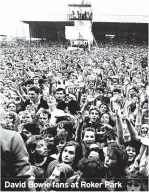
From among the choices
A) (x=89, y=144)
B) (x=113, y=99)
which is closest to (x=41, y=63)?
(x=113, y=99)

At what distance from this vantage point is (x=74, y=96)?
3150 mm

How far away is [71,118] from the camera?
103 inches

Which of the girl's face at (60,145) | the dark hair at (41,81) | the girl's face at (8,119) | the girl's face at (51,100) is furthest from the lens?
the dark hair at (41,81)

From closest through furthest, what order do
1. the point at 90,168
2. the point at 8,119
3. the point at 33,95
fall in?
the point at 90,168, the point at 8,119, the point at 33,95

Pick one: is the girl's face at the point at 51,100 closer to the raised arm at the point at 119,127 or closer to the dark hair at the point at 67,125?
the dark hair at the point at 67,125

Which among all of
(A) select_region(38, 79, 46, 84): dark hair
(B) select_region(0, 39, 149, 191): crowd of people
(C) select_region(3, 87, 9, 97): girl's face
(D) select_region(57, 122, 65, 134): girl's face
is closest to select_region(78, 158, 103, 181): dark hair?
(B) select_region(0, 39, 149, 191): crowd of people

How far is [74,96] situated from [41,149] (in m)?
1.06

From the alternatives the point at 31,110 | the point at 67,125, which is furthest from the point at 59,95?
the point at 67,125

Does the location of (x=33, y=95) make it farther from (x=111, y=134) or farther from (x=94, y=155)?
(x=94, y=155)

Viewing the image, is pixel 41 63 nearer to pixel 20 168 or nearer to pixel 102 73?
pixel 102 73

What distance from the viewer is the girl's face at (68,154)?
6.89ft

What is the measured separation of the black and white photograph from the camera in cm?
209

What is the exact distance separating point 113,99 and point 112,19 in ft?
3.71

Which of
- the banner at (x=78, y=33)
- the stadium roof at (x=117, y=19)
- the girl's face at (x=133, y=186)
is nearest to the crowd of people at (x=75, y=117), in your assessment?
the girl's face at (x=133, y=186)
